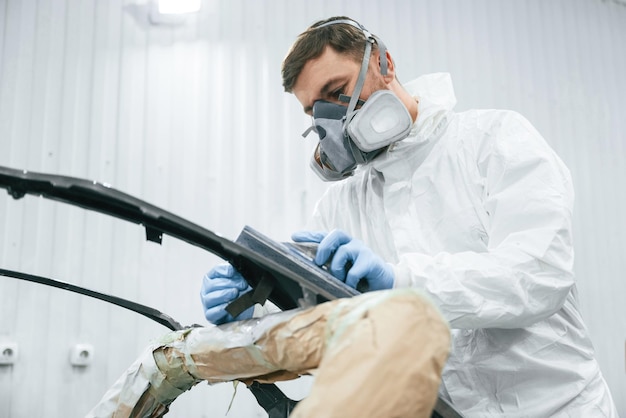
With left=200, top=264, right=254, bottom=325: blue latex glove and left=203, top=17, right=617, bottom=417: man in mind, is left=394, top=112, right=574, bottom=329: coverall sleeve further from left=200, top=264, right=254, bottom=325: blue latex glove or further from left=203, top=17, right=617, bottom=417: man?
left=200, top=264, right=254, bottom=325: blue latex glove

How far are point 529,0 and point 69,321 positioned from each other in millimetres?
2656

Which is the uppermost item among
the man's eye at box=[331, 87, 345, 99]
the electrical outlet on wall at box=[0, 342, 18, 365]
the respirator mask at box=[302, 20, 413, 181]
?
the man's eye at box=[331, 87, 345, 99]

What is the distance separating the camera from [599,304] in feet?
8.77

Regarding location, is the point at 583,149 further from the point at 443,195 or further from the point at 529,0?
the point at 443,195

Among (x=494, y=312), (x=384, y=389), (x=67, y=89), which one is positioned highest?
(x=67, y=89)

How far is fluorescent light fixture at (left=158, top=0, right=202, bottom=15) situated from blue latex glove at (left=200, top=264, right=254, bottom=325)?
1.73 meters

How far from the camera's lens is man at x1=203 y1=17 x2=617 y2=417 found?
104 cm

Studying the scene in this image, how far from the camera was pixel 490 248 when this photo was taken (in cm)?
118

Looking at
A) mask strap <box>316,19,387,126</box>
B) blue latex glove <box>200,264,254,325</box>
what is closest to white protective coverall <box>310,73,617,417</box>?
mask strap <box>316,19,387,126</box>

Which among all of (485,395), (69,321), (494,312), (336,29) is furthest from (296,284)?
(69,321)

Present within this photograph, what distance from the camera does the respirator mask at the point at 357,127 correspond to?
1.38 m

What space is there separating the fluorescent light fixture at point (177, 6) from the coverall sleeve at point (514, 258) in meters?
1.74

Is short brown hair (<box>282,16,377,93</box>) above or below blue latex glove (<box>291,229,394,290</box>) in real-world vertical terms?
above

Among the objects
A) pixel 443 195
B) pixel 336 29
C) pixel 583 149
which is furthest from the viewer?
pixel 583 149
